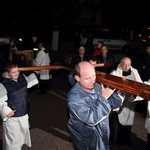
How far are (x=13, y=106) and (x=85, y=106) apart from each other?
213 cm

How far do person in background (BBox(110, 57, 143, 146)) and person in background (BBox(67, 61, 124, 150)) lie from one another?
6.91 feet

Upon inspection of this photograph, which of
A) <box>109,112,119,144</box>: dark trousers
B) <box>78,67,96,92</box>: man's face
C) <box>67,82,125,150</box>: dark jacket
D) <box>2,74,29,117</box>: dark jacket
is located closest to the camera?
<box>67,82,125,150</box>: dark jacket

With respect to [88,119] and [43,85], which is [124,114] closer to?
[88,119]

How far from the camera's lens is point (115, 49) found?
1942 cm

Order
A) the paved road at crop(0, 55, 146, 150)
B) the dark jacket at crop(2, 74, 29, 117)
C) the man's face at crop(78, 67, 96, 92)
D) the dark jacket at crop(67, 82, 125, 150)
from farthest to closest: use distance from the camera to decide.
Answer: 1. the paved road at crop(0, 55, 146, 150)
2. the dark jacket at crop(2, 74, 29, 117)
3. the man's face at crop(78, 67, 96, 92)
4. the dark jacket at crop(67, 82, 125, 150)

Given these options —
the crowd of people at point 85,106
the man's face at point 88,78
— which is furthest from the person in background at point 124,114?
the man's face at point 88,78

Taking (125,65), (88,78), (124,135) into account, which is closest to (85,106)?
(88,78)

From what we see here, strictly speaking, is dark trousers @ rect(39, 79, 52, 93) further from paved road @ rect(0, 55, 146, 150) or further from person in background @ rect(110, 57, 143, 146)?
person in background @ rect(110, 57, 143, 146)

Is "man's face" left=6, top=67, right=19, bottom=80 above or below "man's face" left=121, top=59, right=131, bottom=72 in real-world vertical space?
below

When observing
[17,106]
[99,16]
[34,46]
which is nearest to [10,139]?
[17,106]

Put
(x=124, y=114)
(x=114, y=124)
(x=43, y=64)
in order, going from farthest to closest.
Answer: (x=43, y=64), (x=114, y=124), (x=124, y=114)

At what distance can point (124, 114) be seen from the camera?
544 centimetres

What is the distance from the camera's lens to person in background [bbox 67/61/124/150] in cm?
284

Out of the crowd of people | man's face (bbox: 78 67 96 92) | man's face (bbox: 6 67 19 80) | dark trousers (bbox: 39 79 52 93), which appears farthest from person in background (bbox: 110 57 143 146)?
dark trousers (bbox: 39 79 52 93)
